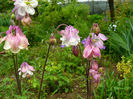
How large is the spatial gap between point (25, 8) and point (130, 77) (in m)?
1.63

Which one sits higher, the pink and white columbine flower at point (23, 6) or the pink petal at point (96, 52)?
the pink and white columbine flower at point (23, 6)

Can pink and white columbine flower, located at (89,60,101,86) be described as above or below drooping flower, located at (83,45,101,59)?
below

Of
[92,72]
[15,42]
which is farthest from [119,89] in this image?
[15,42]

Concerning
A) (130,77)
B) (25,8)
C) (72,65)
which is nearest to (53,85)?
(72,65)

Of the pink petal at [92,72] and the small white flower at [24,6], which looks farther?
the pink petal at [92,72]

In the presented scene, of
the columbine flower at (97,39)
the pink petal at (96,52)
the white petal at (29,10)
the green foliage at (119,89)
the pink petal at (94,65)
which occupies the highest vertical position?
the white petal at (29,10)

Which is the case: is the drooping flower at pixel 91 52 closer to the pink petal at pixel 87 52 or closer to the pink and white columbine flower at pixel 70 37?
the pink petal at pixel 87 52

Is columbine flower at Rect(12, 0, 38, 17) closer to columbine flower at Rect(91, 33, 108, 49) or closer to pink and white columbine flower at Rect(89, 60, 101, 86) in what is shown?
columbine flower at Rect(91, 33, 108, 49)

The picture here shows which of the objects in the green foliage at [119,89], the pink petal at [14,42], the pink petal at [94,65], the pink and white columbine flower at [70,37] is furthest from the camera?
the green foliage at [119,89]

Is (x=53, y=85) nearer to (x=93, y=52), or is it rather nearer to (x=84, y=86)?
(x=84, y=86)

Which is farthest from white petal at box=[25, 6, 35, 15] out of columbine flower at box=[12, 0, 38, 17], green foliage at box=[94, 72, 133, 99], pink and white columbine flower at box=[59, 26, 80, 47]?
green foliage at box=[94, 72, 133, 99]

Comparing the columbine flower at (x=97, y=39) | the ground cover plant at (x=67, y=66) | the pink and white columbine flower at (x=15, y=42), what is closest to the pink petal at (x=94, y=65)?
the ground cover plant at (x=67, y=66)

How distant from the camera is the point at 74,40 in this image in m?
1.24

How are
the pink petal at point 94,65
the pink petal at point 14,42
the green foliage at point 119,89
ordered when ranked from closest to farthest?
the pink petal at point 14,42
the pink petal at point 94,65
the green foliage at point 119,89
